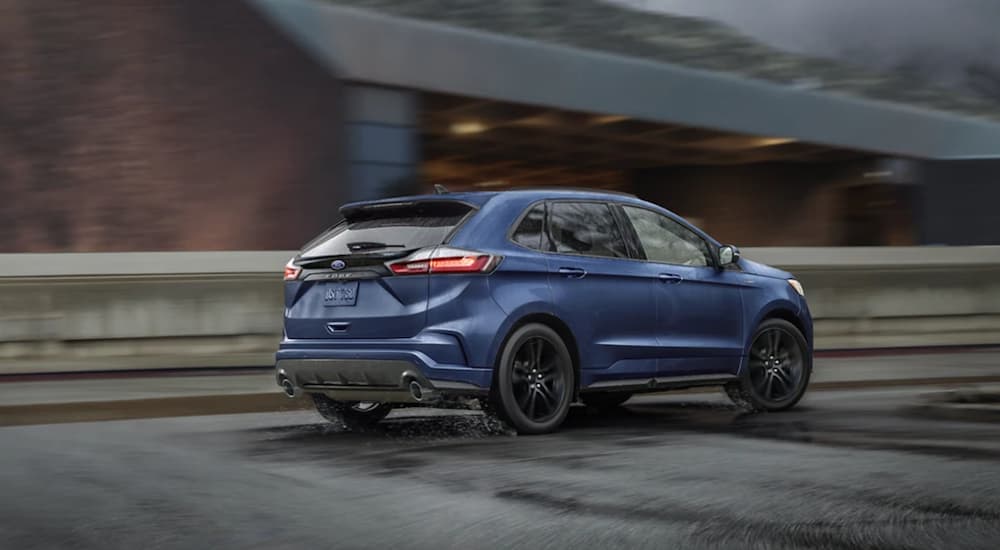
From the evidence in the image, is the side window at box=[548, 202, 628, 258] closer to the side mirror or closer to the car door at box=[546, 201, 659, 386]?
the car door at box=[546, 201, 659, 386]

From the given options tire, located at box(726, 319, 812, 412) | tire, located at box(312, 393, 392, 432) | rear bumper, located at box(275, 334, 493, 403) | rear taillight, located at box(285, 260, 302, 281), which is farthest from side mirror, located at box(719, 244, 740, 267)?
rear taillight, located at box(285, 260, 302, 281)

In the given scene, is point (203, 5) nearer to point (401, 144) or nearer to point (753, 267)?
point (401, 144)

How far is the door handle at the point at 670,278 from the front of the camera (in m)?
9.96

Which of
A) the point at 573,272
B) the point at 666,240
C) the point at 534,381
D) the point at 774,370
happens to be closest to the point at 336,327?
the point at 534,381

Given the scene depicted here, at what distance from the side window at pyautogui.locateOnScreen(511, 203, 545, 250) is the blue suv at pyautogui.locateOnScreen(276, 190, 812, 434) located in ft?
0.03

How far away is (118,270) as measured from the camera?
1574 cm

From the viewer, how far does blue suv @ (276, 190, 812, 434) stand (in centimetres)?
862

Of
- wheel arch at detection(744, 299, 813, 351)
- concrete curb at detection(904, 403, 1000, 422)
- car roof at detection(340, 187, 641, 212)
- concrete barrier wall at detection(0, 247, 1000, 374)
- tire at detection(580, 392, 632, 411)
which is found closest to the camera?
car roof at detection(340, 187, 641, 212)

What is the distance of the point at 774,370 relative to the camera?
1089 cm

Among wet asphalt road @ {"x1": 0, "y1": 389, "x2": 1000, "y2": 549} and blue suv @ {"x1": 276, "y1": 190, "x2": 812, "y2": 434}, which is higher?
blue suv @ {"x1": 276, "y1": 190, "x2": 812, "y2": 434}

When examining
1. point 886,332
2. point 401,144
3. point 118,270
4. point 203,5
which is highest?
point 203,5

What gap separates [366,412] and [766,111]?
1089 inches

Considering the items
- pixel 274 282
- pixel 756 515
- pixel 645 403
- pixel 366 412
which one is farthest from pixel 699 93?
pixel 756 515

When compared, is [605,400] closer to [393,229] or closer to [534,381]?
[534,381]
